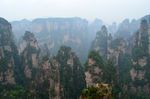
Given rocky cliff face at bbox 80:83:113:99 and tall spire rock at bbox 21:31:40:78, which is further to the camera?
tall spire rock at bbox 21:31:40:78

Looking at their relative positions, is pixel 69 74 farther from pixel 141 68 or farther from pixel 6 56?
pixel 141 68

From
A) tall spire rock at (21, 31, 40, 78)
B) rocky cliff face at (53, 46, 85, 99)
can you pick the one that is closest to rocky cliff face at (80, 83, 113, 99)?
rocky cliff face at (53, 46, 85, 99)

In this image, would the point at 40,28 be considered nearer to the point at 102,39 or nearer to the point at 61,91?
the point at 102,39

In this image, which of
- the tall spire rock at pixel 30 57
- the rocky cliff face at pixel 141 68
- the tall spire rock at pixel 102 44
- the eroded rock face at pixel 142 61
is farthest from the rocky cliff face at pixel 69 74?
the tall spire rock at pixel 102 44

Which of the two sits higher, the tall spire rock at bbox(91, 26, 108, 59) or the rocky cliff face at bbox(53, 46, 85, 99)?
the tall spire rock at bbox(91, 26, 108, 59)

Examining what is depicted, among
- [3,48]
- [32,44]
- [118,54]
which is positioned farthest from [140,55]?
[3,48]

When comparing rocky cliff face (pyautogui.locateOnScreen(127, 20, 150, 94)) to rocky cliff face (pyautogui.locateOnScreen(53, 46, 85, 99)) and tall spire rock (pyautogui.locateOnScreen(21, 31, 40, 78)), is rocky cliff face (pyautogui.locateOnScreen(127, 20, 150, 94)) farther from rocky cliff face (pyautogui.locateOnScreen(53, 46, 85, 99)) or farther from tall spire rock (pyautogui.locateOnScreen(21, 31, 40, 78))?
tall spire rock (pyautogui.locateOnScreen(21, 31, 40, 78))

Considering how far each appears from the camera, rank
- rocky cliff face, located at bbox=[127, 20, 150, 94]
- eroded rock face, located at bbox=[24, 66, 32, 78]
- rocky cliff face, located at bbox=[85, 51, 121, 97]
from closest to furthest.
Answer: rocky cliff face, located at bbox=[85, 51, 121, 97] → rocky cliff face, located at bbox=[127, 20, 150, 94] → eroded rock face, located at bbox=[24, 66, 32, 78]

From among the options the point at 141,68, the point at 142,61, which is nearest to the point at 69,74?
the point at 141,68

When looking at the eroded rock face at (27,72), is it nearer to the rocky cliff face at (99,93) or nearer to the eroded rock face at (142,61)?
the eroded rock face at (142,61)
